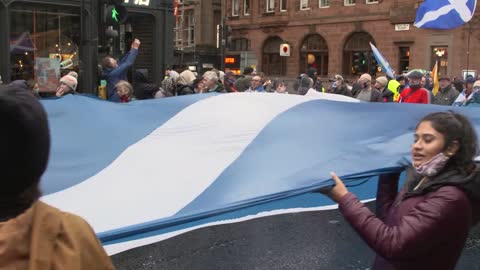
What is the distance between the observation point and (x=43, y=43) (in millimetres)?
13352

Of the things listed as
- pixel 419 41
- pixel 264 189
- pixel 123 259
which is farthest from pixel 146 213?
pixel 419 41

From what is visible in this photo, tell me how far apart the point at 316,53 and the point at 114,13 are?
3035cm

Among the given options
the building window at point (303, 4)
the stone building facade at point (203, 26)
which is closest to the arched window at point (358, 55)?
the building window at point (303, 4)

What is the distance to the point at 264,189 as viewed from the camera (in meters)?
2.71

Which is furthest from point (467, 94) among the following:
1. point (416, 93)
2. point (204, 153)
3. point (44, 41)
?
point (44, 41)

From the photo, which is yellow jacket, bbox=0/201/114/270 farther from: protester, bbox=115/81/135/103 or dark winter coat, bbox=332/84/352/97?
dark winter coat, bbox=332/84/352/97

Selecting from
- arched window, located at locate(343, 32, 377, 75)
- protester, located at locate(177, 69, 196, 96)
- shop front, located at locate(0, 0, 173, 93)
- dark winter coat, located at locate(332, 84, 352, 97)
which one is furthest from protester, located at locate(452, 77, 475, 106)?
arched window, located at locate(343, 32, 377, 75)

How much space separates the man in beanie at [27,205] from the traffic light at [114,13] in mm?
8881

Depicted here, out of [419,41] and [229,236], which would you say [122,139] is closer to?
[229,236]

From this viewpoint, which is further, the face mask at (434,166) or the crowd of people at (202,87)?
the crowd of people at (202,87)

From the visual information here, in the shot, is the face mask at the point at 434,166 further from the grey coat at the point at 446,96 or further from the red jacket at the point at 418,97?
the grey coat at the point at 446,96

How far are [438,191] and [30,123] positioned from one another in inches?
60.6

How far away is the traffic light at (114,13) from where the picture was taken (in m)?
9.93

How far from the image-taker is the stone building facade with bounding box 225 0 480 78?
30.0 meters
